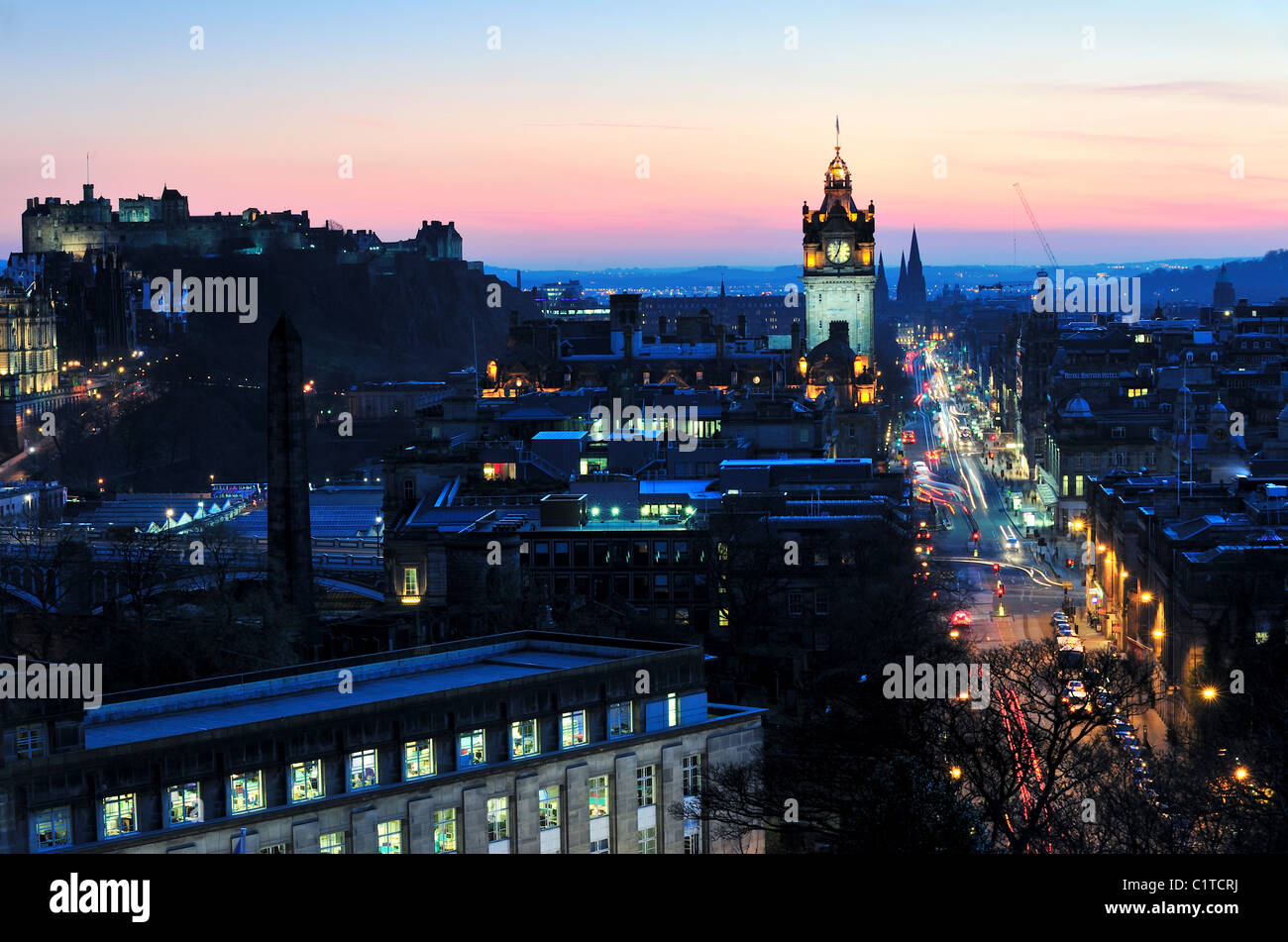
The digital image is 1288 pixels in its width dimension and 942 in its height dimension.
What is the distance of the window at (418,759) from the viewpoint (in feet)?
125

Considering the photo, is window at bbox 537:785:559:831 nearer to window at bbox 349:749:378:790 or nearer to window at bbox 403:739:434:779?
window at bbox 403:739:434:779

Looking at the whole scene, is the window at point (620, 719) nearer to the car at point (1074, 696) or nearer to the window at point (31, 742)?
the car at point (1074, 696)

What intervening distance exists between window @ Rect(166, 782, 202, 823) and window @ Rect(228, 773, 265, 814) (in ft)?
2.13

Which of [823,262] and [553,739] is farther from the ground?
[823,262]

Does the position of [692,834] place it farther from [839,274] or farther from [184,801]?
[839,274]

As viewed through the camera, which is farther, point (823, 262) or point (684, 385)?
point (823, 262)

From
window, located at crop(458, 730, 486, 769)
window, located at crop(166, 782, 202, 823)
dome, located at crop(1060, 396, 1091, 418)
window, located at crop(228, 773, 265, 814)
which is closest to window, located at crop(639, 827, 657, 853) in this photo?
window, located at crop(458, 730, 486, 769)

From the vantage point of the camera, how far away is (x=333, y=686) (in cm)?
4188

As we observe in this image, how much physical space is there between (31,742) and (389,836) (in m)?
6.79

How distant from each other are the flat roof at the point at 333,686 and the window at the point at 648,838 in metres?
3.45
